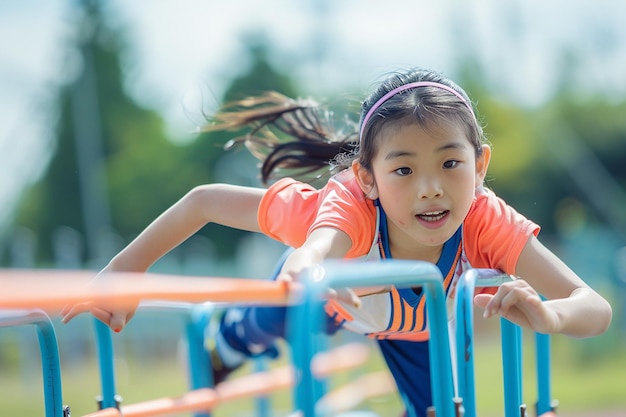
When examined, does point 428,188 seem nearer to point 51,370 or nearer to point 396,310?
point 396,310

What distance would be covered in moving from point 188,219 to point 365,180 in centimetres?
54

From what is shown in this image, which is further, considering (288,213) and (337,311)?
(337,311)

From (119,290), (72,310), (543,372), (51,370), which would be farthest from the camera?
(543,372)

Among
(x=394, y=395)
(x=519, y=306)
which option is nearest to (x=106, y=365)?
(x=519, y=306)

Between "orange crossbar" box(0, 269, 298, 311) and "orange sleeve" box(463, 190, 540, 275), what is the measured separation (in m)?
1.03

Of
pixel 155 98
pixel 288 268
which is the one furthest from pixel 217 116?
pixel 155 98

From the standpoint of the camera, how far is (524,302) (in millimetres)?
1968

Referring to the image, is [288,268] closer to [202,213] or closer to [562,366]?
[202,213]

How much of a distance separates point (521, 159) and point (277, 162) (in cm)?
2594

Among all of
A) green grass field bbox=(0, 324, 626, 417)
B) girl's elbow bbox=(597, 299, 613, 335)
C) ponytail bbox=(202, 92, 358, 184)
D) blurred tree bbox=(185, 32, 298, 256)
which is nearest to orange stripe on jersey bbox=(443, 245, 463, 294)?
girl's elbow bbox=(597, 299, 613, 335)

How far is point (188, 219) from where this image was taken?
287 centimetres

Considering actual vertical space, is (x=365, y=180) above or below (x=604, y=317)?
above

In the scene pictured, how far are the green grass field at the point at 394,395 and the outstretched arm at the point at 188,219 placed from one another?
12.2 ft

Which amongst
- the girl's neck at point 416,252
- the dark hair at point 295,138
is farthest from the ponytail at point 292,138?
the girl's neck at point 416,252
